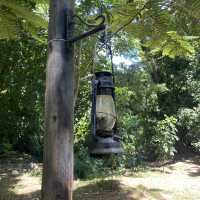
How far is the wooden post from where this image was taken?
1756 mm

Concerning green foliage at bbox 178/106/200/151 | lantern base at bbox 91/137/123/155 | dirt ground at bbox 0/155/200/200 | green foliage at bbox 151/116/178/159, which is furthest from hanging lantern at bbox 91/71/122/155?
green foliage at bbox 178/106/200/151

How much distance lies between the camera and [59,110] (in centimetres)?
180

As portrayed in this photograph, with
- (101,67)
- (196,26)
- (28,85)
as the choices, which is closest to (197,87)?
(101,67)

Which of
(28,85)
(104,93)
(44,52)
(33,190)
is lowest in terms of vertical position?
(33,190)

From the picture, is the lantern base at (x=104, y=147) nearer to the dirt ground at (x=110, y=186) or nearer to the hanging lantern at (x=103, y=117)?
the hanging lantern at (x=103, y=117)

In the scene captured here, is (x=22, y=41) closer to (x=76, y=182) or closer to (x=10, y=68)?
(x=10, y=68)

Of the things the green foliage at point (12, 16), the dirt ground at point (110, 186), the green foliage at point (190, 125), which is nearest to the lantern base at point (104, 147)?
the green foliage at point (12, 16)

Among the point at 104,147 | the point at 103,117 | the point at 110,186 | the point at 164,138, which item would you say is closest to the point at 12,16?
the point at 103,117

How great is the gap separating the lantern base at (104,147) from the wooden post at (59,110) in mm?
192

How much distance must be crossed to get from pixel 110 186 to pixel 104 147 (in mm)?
3867

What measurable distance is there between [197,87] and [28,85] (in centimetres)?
559

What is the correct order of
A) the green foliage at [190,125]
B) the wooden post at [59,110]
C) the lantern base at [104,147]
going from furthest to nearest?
the green foliage at [190,125] → the lantern base at [104,147] → the wooden post at [59,110]

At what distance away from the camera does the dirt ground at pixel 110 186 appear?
18.1 ft

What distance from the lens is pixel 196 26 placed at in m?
3.74
